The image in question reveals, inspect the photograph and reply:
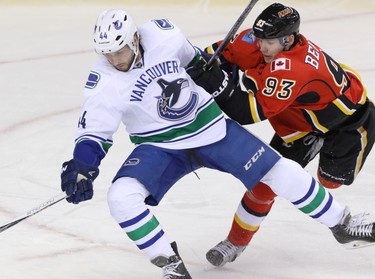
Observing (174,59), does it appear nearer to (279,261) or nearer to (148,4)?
(279,261)

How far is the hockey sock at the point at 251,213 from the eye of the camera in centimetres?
388

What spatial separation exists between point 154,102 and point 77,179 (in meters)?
0.37

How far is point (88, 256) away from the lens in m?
4.05

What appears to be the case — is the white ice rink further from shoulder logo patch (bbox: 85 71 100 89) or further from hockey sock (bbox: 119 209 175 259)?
shoulder logo patch (bbox: 85 71 100 89)

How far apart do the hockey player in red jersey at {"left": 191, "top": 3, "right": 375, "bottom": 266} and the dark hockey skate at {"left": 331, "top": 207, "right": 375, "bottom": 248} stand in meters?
0.02

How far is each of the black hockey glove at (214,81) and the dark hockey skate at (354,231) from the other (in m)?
0.63

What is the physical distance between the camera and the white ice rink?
13.0ft

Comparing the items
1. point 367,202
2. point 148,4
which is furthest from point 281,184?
point 148,4

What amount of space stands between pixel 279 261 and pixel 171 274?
0.71 metres

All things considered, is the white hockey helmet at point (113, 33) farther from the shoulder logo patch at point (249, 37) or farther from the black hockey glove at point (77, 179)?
the shoulder logo patch at point (249, 37)

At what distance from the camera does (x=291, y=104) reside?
12.2ft

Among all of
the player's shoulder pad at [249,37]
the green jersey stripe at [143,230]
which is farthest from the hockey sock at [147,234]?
the player's shoulder pad at [249,37]

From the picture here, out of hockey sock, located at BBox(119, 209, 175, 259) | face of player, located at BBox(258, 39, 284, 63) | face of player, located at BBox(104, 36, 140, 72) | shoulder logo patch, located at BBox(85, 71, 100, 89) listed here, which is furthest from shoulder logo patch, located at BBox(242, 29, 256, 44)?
hockey sock, located at BBox(119, 209, 175, 259)

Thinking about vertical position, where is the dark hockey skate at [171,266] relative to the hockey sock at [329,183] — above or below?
above
